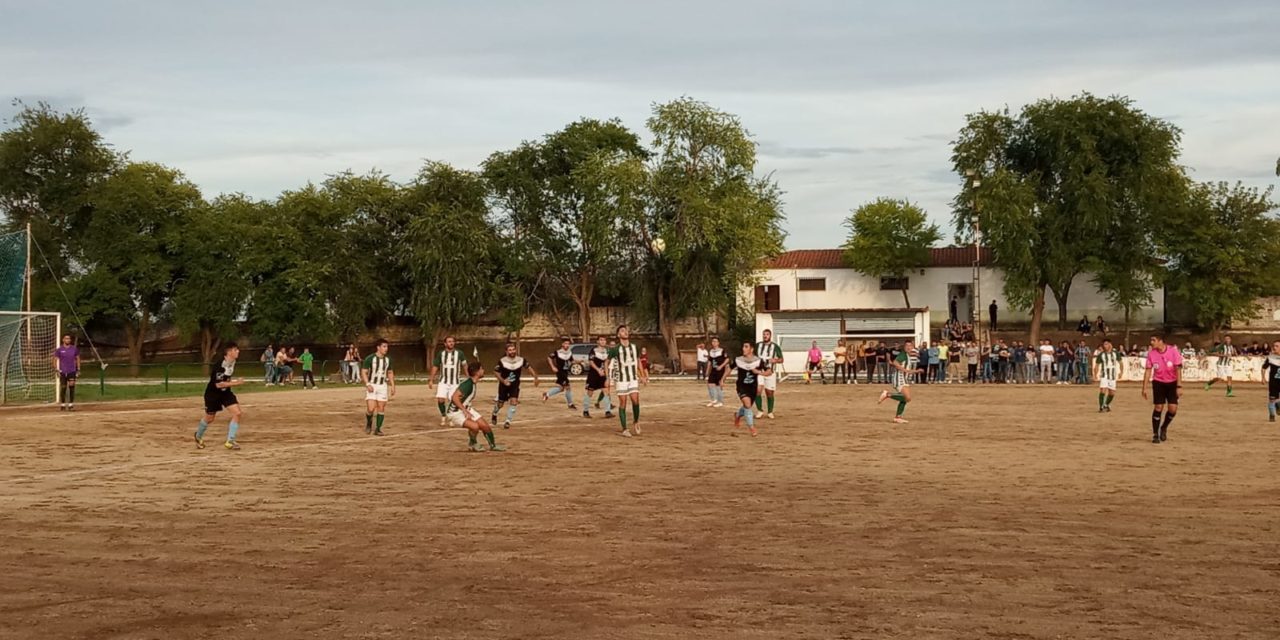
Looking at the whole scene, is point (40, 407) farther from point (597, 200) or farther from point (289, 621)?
point (597, 200)

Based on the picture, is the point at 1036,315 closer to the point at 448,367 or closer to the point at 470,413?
the point at 448,367

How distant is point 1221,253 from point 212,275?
5375cm

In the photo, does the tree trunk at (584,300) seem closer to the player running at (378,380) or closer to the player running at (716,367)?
the player running at (716,367)

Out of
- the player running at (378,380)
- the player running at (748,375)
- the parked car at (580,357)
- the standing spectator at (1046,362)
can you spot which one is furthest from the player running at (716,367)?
the parked car at (580,357)

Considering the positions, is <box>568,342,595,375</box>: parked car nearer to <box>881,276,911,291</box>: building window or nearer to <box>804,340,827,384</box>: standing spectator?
<box>804,340,827,384</box>: standing spectator

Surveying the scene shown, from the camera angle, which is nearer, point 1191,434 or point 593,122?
point 1191,434

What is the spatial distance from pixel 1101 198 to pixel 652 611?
61790 millimetres

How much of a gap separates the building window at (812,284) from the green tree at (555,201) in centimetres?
1290

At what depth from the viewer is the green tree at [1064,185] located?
65.6 m

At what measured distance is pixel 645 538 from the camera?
11406 millimetres

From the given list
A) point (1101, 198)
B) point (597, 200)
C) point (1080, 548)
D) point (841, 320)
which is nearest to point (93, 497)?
point (1080, 548)

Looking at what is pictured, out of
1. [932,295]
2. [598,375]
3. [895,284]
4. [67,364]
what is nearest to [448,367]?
[598,375]

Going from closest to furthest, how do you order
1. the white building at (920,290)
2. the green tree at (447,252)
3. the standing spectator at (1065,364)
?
the standing spectator at (1065,364)
the green tree at (447,252)
the white building at (920,290)

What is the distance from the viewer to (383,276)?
6912 centimetres
